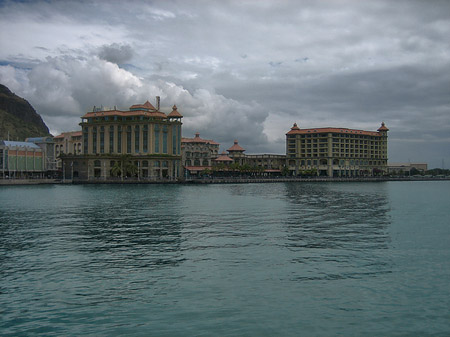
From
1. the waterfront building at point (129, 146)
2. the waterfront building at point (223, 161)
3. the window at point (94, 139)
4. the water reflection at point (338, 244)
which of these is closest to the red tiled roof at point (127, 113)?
the waterfront building at point (129, 146)

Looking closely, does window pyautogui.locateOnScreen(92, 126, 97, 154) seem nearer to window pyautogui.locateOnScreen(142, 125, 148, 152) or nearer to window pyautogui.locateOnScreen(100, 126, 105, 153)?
window pyautogui.locateOnScreen(100, 126, 105, 153)

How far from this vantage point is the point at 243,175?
192 meters

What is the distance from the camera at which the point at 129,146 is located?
519 ft

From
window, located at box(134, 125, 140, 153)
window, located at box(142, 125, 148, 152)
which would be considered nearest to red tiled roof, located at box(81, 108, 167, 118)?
window, located at box(134, 125, 140, 153)

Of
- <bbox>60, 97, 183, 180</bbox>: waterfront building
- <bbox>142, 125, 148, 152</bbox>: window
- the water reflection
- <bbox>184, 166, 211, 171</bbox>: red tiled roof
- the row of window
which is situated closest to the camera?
the water reflection

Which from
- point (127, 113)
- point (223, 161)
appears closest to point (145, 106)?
point (127, 113)

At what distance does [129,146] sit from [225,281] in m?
144

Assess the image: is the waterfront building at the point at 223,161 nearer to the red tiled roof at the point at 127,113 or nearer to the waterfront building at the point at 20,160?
the red tiled roof at the point at 127,113

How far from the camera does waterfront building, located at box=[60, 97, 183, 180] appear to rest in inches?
6014

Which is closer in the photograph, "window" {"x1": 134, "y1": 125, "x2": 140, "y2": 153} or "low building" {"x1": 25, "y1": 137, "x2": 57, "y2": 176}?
"window" {"x1": 134, "y1": 125, "x2": 140, "y2": 153}

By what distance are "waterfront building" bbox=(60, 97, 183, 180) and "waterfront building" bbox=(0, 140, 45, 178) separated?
65.8 feet

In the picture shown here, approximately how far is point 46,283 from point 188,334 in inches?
347

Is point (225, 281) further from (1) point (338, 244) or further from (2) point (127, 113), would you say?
(2) point (127, 113)

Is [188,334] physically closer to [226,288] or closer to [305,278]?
[226,288]
